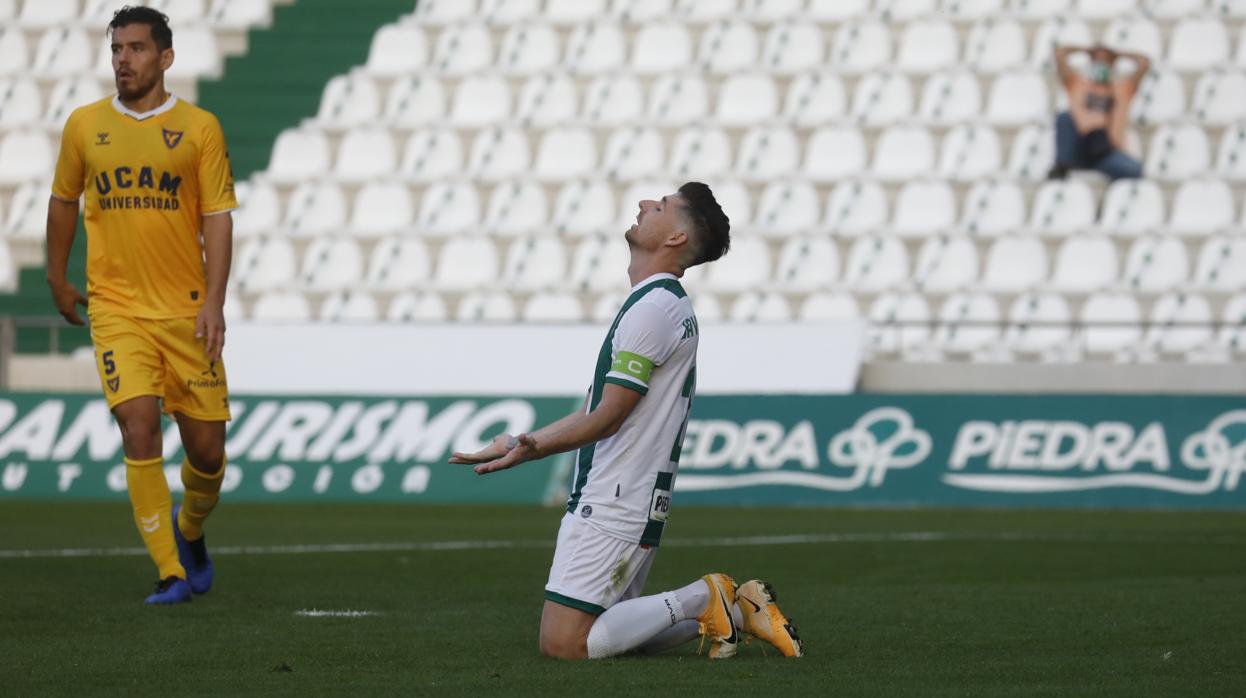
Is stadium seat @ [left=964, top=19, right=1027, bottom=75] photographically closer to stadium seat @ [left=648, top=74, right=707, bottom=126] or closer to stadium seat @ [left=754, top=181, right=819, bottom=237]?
stadium seat @ [left=648, top=74, right=707, bottom=126]

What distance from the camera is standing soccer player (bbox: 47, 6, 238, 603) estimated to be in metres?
7.90

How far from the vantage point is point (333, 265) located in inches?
877

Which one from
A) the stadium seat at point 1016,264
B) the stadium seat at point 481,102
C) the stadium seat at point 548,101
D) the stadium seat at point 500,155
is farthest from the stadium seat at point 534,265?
the stadium seat at point 1016,264

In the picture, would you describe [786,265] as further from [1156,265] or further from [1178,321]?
[1178,321]

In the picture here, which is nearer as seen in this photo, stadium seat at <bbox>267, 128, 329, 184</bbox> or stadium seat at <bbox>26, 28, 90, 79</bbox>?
stadium seat at <bbox>267, 128, 329, 184</bbox>

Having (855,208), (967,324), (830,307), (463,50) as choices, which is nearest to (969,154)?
(855,208)

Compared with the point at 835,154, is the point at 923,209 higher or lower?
lower

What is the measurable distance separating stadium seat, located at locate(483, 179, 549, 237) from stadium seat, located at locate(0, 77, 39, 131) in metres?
6.76

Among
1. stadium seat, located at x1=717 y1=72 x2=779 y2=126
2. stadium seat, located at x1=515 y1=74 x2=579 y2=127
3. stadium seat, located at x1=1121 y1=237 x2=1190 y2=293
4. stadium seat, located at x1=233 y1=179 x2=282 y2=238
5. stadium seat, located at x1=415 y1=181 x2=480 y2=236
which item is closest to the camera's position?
stadium seat, located at x1=1121 y1=237 x2=1190 y2=293

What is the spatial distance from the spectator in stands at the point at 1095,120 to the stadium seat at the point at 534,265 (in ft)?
17.9

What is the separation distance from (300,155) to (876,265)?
7.61 meters

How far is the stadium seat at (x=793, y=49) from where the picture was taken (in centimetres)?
2306

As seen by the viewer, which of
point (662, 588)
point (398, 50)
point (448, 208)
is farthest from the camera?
point (398, 50)

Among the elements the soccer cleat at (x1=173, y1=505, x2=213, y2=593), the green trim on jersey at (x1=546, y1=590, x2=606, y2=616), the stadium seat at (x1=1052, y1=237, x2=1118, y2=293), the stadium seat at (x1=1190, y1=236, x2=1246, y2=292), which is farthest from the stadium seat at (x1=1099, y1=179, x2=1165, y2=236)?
the green trim on jersey at (x1=546, y1=590, x2=606, y2=616)
